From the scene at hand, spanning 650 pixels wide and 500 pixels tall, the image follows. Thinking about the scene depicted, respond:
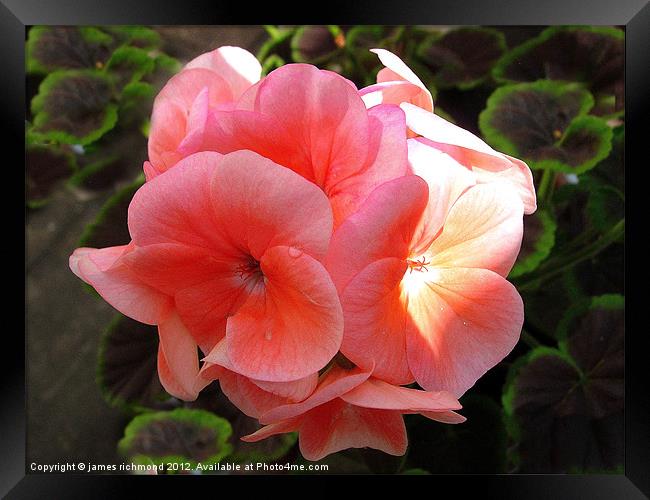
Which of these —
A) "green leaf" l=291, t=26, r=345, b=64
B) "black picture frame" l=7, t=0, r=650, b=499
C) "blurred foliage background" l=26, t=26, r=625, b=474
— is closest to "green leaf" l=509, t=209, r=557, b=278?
"blurred foliage background" l=26, t=26, r=625, b=474

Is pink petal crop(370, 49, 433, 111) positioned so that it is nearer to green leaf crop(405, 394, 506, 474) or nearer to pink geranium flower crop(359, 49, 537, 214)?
pink geranium flower crop(359, 49, 537, 214)

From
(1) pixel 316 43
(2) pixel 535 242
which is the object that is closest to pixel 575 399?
(2) pixel 535 242

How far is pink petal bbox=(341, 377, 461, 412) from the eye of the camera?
1.69 feet

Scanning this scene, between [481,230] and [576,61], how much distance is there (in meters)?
0.38

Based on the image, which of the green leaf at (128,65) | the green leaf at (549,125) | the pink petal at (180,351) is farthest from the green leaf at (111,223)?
the green leaf at (549,125)

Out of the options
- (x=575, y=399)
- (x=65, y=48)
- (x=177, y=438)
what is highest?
(x=65, y=48)

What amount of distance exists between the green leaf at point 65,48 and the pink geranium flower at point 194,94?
0.20 m

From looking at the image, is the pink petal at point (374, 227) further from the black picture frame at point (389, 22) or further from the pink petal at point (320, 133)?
the black picture frame at point (389, 22)

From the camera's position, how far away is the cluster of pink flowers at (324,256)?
19.7 inches

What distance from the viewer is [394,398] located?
0.53m

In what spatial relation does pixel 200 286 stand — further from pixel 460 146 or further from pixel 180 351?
pixel 460 146

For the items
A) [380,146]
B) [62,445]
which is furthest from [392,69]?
[62,445]

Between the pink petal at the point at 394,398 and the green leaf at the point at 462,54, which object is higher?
the green leaf at the point at 462,54

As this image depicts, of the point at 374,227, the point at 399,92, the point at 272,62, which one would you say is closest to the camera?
the point at 374,227
